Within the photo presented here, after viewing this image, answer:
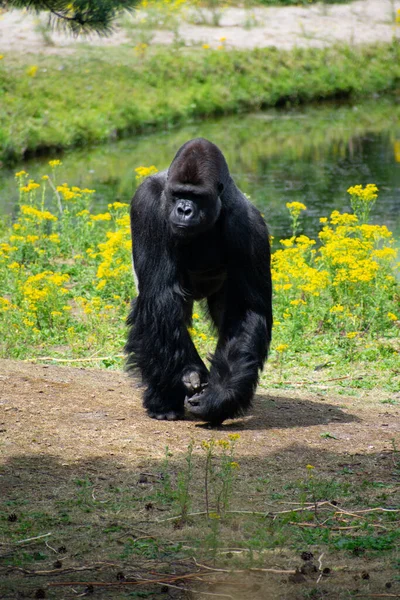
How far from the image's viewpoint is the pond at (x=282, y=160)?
44.2 ft

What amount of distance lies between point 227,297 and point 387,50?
20617 millimetres

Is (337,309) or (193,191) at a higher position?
(193,191)

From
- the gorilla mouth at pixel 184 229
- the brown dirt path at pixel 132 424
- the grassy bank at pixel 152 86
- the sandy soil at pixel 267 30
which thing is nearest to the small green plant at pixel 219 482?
the brown dirt path at pixel 132 424

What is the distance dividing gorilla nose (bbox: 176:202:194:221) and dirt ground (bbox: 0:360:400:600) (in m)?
1.22

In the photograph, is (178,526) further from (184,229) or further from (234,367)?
(184,229)

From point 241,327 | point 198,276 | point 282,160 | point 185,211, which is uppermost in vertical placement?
point 185,211

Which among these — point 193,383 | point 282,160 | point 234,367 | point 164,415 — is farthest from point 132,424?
point 282,160

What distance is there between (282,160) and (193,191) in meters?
11.7

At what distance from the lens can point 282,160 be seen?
16.6m

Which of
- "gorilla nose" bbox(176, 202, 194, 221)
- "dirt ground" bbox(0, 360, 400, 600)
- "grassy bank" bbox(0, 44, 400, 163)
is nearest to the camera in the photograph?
"dirt ground" bbox(0, 360, 400, 600)

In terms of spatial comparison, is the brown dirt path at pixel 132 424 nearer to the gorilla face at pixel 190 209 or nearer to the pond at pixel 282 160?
the gorilla face at pixel 190 209

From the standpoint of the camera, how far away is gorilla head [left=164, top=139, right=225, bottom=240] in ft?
17.0

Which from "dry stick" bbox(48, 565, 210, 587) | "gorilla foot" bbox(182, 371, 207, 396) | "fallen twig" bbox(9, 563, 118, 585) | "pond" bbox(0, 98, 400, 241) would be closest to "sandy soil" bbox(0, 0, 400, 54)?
"pond" bbox(0, 98, 400, 241)

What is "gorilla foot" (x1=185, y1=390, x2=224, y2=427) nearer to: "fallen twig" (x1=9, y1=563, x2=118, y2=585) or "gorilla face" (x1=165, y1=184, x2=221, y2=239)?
"gorilla face" (x1=165, y1=184, x2=221, y2=239)
